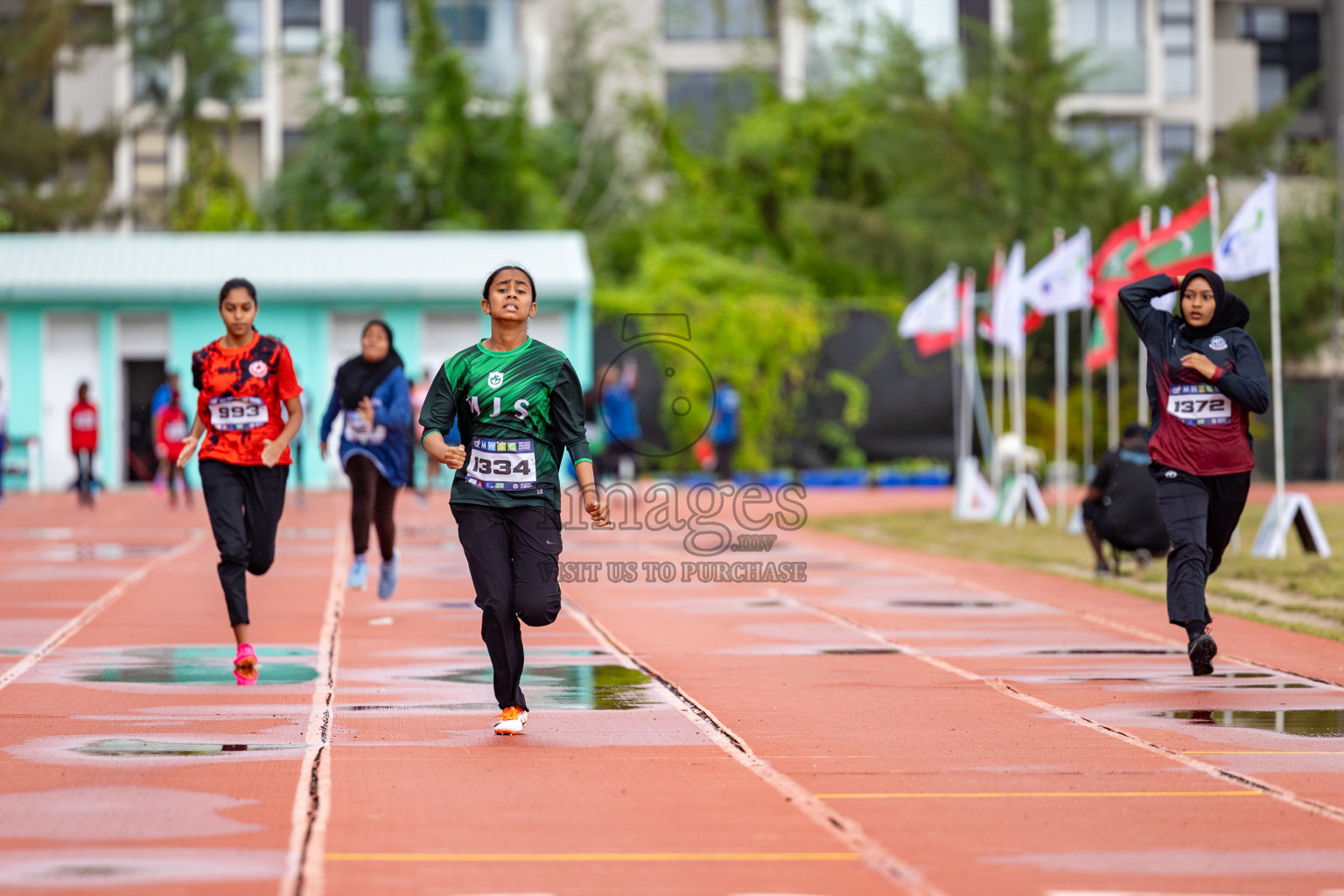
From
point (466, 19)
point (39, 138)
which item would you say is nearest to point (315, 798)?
point (39, 138)

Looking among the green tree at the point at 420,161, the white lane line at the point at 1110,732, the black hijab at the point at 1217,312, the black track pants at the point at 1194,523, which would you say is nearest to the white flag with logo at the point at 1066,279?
the white lane line at the point at 1110,732

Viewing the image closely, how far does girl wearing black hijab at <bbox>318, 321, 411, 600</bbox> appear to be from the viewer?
43.7 feet

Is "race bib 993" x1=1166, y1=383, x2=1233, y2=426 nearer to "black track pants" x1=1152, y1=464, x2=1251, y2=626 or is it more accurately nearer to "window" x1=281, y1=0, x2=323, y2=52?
"black track pants" x1=1152, y1=464, x2=1251, y2=626

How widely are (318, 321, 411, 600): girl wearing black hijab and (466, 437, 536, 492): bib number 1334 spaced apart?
199 inches

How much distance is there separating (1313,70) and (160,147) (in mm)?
31179

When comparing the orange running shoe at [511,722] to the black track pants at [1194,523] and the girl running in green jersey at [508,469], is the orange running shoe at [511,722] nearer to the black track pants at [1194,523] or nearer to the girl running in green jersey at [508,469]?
the girl running in green jersey at [508,469]

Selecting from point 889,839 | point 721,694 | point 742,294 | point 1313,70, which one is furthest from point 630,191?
point 889,839

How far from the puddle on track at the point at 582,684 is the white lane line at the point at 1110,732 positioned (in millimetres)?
1765

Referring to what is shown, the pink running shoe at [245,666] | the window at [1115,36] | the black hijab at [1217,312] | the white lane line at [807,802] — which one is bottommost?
the white lane line at [807,802]

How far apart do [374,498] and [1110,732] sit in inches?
261

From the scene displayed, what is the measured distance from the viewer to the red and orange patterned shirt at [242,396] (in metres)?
10.1

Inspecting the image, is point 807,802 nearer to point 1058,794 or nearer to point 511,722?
point 1058,794

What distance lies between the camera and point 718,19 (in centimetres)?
5075

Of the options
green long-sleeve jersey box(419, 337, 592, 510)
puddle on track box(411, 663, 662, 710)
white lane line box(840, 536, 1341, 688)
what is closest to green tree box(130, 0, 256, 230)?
white lane line box(840, 536, 1341, 688)
